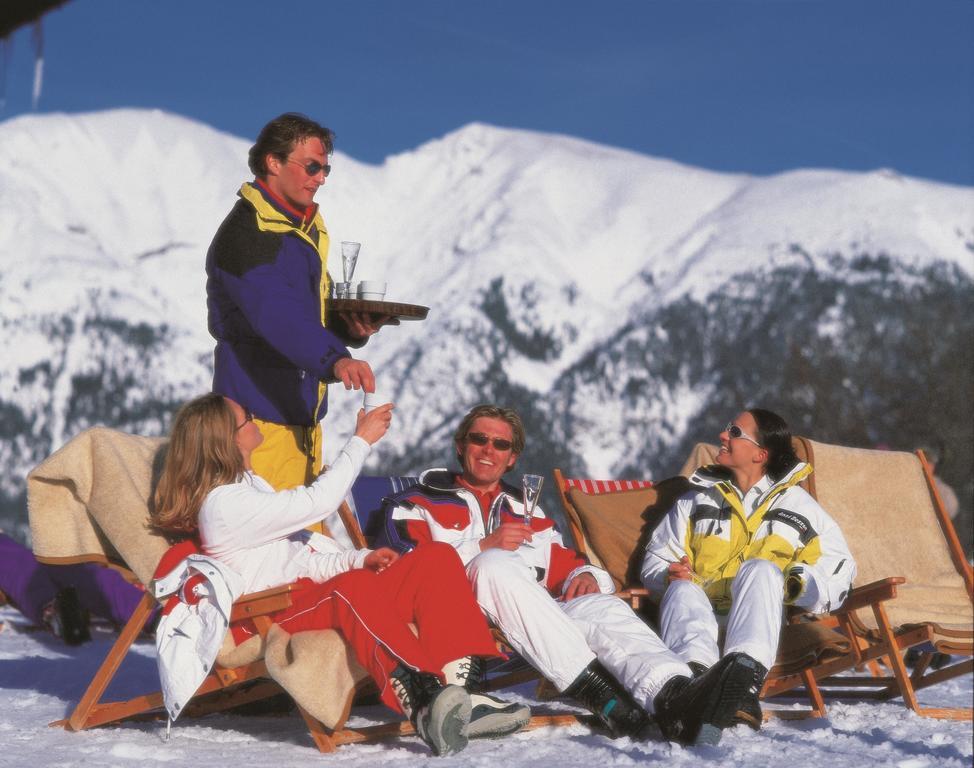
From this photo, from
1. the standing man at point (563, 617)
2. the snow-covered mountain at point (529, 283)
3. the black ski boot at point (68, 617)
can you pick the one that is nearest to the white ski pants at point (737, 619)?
the standing man at point (563, 617)

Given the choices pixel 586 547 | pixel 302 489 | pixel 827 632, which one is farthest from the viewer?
pixel 586 547

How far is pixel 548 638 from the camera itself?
360 centimetres

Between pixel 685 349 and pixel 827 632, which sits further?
pixel 685 349

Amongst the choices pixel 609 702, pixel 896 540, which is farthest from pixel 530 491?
pixel 896 540

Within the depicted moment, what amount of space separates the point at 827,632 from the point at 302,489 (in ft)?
5.98

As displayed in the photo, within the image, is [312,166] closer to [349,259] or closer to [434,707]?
[349,259]

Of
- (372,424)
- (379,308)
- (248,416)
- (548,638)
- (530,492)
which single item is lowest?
(548,638)

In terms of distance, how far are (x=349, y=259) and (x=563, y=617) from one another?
134 centimetres

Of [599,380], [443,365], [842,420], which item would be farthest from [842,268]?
[842,420]

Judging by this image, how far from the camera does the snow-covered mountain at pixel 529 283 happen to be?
78.9 metres

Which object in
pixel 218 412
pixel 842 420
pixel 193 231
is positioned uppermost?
pixel 193 231

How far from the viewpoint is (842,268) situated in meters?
92.8

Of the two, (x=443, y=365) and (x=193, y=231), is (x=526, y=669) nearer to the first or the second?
(x=443, y=365)

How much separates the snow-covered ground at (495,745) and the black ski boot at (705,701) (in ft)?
0.18
